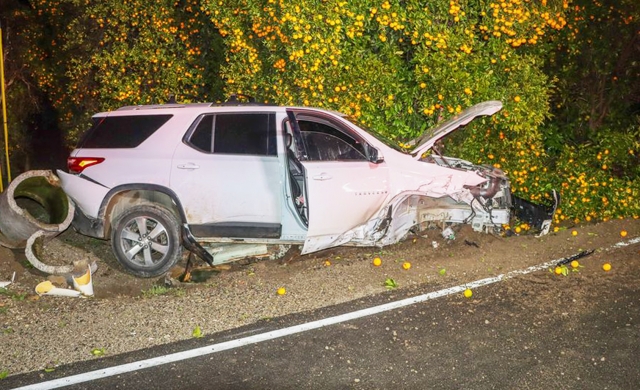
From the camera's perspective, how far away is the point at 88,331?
6234 mm

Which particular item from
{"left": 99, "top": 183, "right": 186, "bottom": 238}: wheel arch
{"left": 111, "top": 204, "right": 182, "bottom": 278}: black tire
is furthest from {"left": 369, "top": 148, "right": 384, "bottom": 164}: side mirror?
{"left": 111, "top": 204, "right": 182, "bottom": 278}: black tire

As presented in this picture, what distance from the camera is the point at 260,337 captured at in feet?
19.9

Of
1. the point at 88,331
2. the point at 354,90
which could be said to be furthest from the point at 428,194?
the point at 88,331

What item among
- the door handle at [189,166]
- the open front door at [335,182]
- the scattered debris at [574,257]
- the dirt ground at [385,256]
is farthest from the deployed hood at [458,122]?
the door handle at [189,166]

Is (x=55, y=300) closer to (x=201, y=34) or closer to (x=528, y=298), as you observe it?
(x=528, y=298)

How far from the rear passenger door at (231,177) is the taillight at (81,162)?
3.21 ft

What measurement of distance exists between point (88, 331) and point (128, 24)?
29.4 feet

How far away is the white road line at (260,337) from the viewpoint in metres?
5.29

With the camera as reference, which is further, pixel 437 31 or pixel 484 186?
pixel 437 31

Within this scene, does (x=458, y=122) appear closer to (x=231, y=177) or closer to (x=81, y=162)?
(x=231, y=177)

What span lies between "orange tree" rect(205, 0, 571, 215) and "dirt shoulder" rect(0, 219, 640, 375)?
192 cm

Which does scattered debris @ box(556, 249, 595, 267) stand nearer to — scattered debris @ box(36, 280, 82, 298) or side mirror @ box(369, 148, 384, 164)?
side mirror @ box(369, 148, 384, 164)

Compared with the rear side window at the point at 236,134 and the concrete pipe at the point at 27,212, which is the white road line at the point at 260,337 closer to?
the rear side window at the point at 236,134

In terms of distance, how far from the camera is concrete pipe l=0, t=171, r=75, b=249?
338 inches
